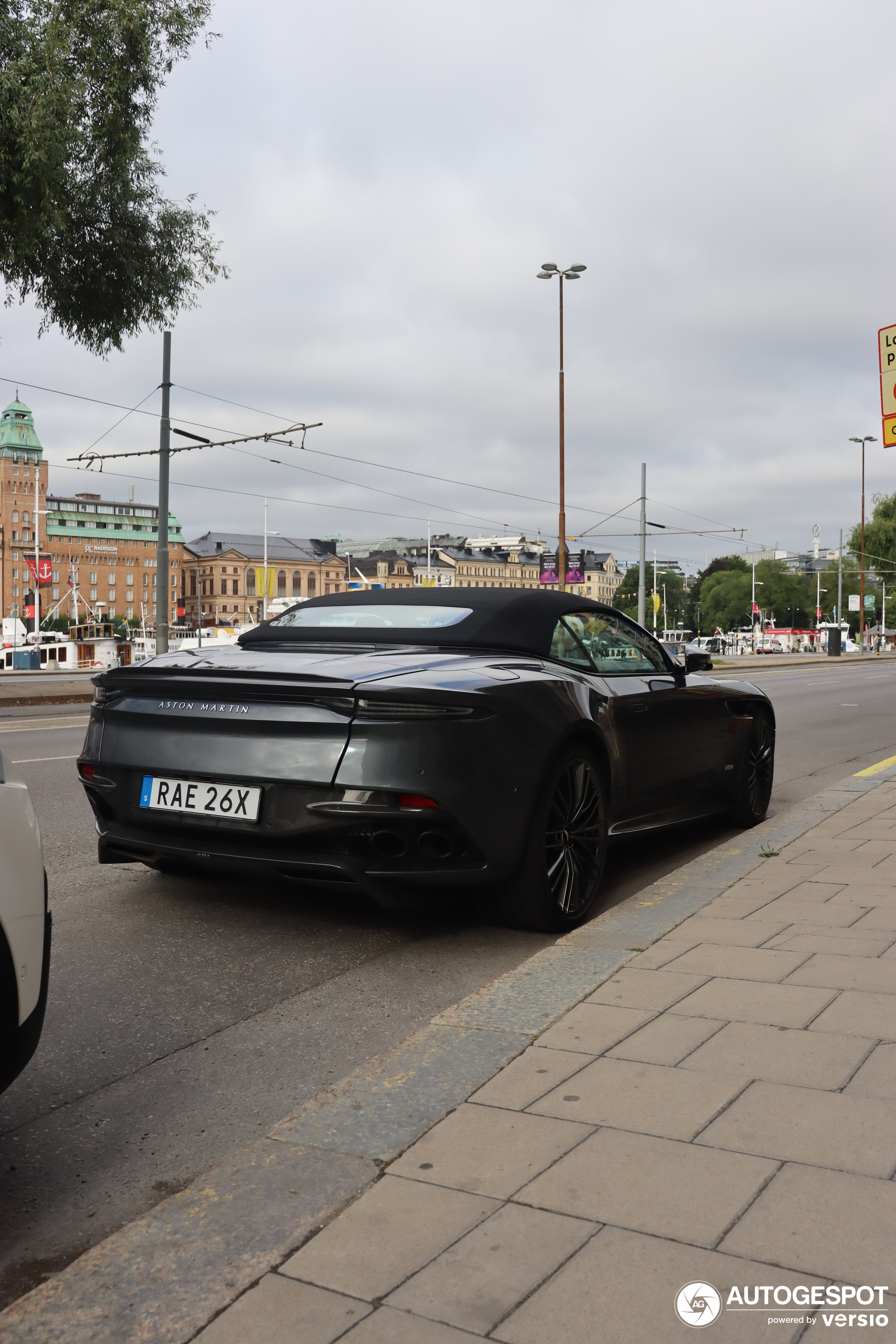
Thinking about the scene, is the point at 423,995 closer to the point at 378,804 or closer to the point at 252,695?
the point at 378,804

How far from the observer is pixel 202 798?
4.10 metres

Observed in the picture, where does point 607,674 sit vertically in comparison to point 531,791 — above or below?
above

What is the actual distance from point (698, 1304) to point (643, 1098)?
0.76 metres

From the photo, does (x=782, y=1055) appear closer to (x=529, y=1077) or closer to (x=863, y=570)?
(x=529, y=1077)

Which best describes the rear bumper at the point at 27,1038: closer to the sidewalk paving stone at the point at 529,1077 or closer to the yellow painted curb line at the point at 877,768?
the sidewalk paving stone at the point at 529,1077

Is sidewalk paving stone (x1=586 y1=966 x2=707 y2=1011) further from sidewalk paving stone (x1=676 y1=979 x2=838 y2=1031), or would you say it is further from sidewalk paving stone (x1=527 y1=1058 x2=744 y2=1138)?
sidewalk paving stone (x1=527 y1=1058 x2=744 y2=1138)

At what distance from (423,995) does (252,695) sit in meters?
1.16

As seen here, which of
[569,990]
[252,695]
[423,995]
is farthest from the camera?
[252,695]

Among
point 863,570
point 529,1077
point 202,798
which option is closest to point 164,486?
point 202,798

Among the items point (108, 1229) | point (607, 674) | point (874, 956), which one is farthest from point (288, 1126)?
point (607, 674)

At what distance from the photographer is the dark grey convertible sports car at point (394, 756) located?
386cm

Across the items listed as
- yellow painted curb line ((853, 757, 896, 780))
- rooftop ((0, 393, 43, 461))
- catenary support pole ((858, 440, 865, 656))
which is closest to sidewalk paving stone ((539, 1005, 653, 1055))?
yellow painted curb line ((853, 757, 896, 780))

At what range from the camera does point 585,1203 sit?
2.16 meters

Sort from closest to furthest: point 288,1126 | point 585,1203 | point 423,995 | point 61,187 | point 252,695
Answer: point 585,1203, point 288,1126, point 423,995, point 252,695, point 61,187
